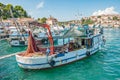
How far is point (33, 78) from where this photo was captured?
2205 centimetres

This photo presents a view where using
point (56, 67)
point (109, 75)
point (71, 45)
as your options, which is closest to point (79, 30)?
point (71, 45)

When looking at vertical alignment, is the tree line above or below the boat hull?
above

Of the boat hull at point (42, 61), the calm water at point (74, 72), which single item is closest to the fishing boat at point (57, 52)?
the boat hull at point (42, 61)

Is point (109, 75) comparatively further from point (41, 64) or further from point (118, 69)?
point (41, 64)

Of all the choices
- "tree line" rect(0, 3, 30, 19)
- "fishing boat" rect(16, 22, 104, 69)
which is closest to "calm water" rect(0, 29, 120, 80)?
"fishing boat" rect(16, 22, 104, 69)

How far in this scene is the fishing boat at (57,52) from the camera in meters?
23.9

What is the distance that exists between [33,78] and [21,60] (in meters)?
3.00

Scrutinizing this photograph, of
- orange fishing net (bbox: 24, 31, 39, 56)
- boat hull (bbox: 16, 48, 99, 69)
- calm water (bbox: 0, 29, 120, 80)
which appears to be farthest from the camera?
orange fishing net (bbox: 24, 31, 39, 56)

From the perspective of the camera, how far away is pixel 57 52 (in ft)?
86.8

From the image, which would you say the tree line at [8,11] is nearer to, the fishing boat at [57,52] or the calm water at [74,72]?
the fishing boat at [57,52]

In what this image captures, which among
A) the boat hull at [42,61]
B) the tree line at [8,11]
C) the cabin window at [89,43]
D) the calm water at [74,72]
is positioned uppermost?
the tree line at [8,11]

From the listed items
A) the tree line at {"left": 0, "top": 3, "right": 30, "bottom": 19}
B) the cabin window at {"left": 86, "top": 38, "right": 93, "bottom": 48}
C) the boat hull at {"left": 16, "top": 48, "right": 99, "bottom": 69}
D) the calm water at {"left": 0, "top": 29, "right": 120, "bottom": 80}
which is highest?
the tree line at {"left": 0, "top": 3, "right": 30, "bottom": 19}

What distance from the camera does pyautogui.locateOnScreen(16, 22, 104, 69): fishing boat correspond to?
23875 mm

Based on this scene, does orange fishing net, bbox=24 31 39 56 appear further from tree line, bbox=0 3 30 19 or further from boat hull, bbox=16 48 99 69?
tree line, bbox=0 3 30 19
